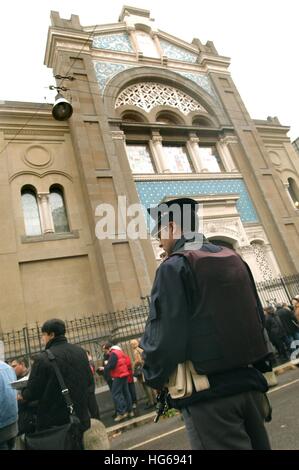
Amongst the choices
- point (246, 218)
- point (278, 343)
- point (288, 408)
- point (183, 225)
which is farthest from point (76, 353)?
Answer: point (246, 218)

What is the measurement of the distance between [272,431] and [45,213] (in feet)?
34.5

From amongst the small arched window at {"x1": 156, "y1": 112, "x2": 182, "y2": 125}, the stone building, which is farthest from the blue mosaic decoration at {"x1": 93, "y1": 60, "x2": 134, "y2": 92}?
the small arched window at {"x1": 156, "y1": 112, "x2": 182, "y2": 125}

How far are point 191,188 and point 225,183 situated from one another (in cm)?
197

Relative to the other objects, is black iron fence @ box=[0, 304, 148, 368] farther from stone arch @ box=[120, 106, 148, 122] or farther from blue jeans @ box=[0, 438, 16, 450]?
stone arch @ box=[120, 106, 148, 122]

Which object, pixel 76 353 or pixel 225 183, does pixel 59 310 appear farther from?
pixel 225 183

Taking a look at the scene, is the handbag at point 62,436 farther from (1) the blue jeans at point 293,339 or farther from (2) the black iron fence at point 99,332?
(1) the blue jeans at point 293,339

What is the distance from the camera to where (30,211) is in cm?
1289

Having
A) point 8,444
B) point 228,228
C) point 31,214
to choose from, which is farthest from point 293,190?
point 8,444

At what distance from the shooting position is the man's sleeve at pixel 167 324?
1709 mm

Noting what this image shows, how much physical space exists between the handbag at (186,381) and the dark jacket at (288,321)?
9.44 metres

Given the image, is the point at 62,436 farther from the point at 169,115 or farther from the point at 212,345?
the point at 169,115

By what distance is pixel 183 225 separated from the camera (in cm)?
222

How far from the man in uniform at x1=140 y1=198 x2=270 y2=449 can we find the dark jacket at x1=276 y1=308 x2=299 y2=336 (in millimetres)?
9127

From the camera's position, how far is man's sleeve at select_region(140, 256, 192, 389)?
1709 millimetres
